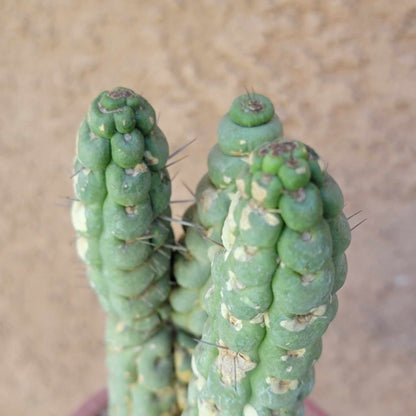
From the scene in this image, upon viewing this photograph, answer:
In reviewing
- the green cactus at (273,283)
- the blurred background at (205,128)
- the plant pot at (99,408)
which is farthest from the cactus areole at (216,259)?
the blurred background at (205,128)

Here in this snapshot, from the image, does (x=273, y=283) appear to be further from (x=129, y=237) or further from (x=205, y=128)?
(x=205, y=128)

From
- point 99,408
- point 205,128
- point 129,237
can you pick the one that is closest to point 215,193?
point 129,237

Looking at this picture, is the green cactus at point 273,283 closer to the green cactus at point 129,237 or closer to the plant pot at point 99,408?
the green cactus at point 129,237

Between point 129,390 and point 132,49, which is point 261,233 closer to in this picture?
point 129,390

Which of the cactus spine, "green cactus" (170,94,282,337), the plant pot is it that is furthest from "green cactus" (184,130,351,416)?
the plant pot

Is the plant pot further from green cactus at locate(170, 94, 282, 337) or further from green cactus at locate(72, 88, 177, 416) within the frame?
green cactus at locate(170, 94, 282, 337)

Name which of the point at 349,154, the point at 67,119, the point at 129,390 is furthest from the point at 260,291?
the point at 67,119
